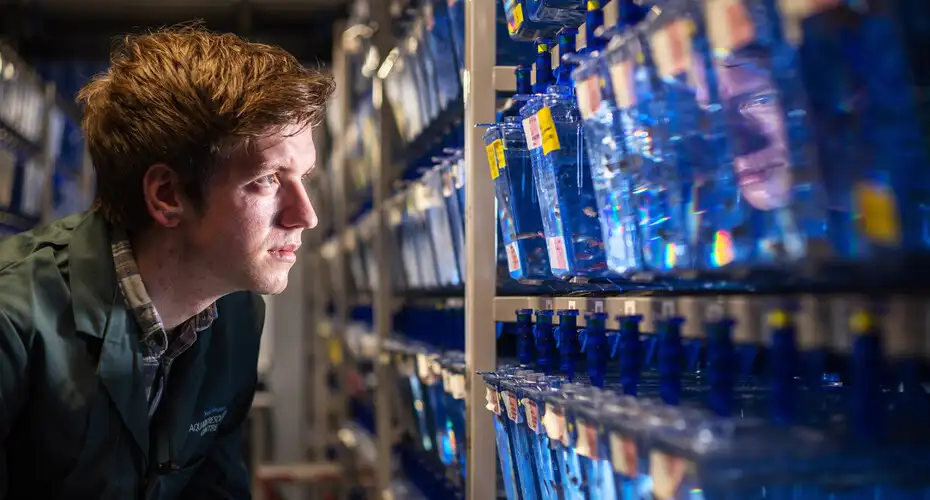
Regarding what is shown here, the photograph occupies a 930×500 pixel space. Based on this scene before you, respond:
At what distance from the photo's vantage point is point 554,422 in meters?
1.29

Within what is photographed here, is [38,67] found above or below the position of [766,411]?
above

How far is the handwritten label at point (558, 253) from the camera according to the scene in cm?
147

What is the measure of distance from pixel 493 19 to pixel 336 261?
3437mm

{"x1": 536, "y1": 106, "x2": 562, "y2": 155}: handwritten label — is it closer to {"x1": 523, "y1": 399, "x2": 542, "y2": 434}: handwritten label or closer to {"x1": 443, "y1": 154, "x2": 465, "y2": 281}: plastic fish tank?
{"x1": 523, "y1": 399, "x2": 542, "y2": 434}: handwritten label

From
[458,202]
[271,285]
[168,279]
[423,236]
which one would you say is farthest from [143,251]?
[423,236]

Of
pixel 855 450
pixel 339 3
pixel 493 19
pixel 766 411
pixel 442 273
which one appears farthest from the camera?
pixel 339 3

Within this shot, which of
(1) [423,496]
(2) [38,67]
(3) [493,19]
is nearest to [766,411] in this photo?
(3) [493,19]

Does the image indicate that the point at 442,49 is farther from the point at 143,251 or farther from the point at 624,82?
the point at 624,82

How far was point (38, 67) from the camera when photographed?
6832 mm

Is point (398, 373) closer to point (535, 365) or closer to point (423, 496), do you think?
point (423, 496)

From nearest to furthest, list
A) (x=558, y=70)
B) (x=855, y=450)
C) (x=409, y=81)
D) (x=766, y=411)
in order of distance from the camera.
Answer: (x=855, y=450)
(x=766, y=411)
(x=558, y=70)
(x=409, y=81)

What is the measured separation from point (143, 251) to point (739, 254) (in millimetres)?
1368

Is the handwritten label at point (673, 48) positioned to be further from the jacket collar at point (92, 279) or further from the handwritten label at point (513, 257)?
the jacket collar at point (92, 279)

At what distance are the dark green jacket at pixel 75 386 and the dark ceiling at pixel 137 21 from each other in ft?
15.4
